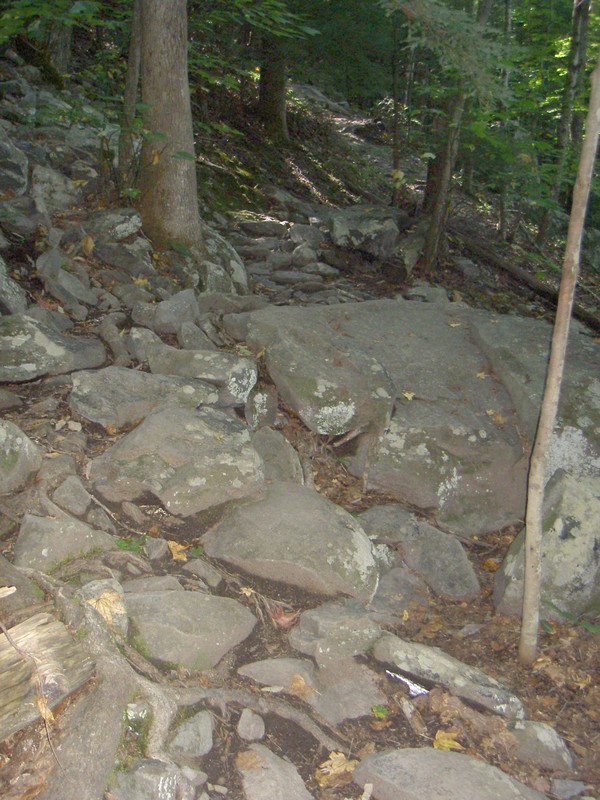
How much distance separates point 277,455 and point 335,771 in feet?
7.67

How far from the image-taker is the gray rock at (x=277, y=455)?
473 centimetres

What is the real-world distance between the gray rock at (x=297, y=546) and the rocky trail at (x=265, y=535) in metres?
0.01

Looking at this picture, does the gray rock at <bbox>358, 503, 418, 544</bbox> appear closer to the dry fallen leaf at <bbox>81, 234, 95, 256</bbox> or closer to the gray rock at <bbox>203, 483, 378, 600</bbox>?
the gray rock at <bbox>203, 483, 378, 600</bbox>

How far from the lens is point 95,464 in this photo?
4109 millimetres

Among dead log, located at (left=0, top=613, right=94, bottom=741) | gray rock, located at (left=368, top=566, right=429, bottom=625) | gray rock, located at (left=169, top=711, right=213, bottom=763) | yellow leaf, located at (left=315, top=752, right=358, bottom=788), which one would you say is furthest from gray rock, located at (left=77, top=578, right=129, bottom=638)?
gray rock, located at (left=368, top=566, right=429, bottom=625)

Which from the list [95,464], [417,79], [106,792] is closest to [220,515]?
[95,464]

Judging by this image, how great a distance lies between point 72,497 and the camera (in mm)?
3818

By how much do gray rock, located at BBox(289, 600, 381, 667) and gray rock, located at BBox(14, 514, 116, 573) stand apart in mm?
1104

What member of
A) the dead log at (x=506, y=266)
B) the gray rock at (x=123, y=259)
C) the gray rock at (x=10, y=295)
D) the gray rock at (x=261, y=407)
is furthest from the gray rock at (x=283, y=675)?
the dead log at (x=506, y=266)

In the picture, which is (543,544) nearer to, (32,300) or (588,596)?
(588,596)

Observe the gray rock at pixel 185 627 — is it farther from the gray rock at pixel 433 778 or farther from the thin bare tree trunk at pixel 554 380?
the thin bare tree trunk at pixel 554 380

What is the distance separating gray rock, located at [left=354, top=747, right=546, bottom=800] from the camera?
8.90 feet

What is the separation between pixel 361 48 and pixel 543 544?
29.8ft

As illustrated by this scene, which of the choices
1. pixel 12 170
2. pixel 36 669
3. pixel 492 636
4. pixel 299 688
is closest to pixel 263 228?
pixel 12 170
